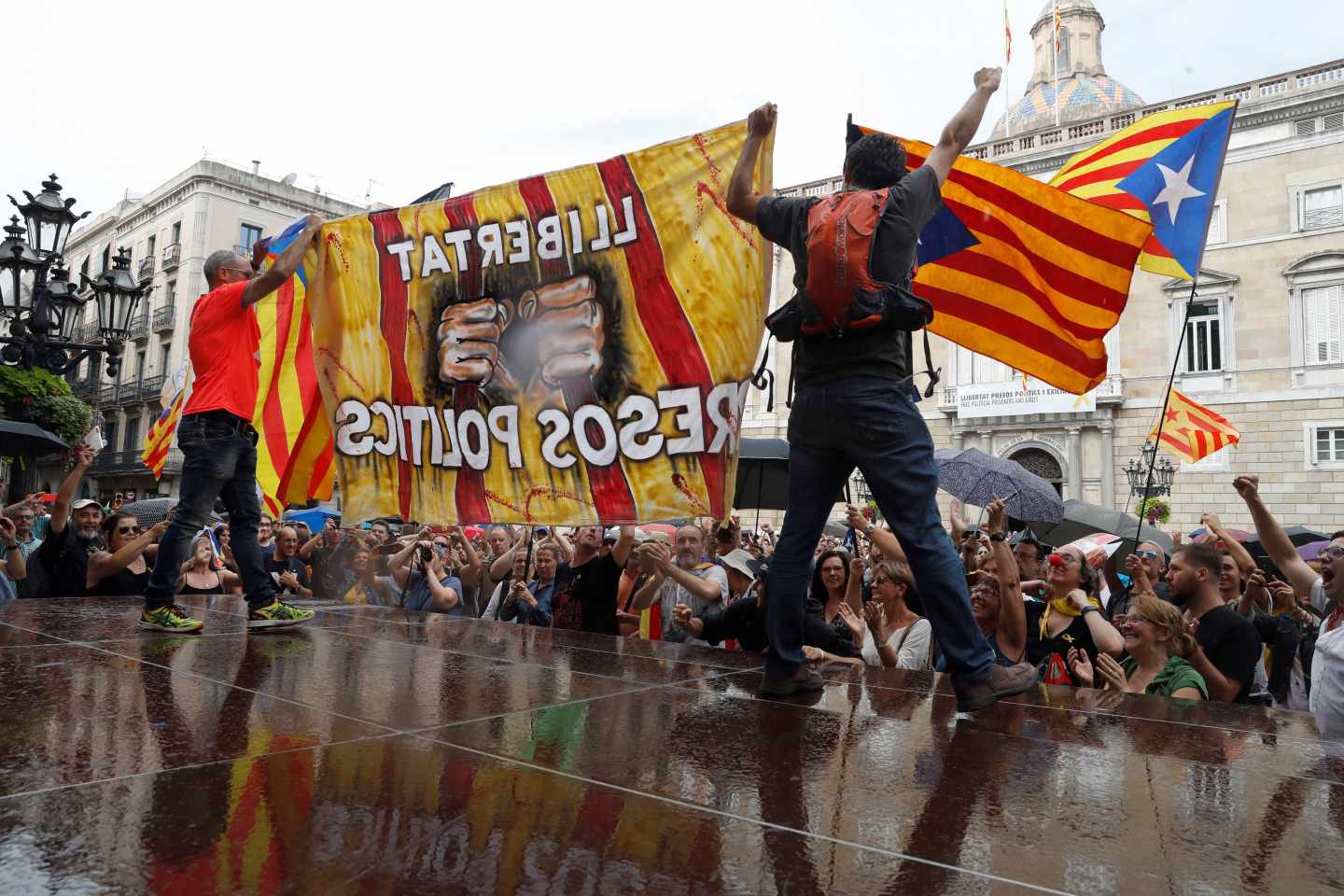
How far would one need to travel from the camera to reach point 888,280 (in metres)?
2.97

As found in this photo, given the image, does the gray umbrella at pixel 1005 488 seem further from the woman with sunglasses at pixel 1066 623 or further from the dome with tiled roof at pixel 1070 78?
the dome with tiled roof at pixel 1070 78

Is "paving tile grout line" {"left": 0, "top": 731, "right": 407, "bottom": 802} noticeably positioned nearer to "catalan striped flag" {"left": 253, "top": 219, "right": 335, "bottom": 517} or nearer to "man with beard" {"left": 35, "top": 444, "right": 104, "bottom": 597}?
"catalan striped flag" {"left": 253, "top": 219, "right": 335, "bottom": 517}

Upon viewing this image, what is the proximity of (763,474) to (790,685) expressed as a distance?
7479 millimetres

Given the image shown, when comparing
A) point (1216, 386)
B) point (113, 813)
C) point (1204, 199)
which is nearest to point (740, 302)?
point (113, 813)

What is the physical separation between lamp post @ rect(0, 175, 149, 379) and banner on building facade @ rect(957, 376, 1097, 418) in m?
24.3

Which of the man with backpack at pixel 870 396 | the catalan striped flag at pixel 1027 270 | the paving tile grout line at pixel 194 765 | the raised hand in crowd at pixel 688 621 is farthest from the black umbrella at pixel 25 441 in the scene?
the man with backpack at pixel 870 396

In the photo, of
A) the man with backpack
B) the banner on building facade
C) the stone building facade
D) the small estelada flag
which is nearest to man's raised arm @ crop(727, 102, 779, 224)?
the man with backpack

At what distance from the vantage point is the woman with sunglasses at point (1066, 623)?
4.53m

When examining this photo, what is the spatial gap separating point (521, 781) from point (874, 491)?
4.80ft

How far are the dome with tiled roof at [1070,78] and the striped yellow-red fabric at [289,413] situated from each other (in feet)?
170

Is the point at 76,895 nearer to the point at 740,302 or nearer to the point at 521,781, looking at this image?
the point at 521,781

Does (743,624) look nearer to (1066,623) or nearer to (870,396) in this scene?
(1066,623)

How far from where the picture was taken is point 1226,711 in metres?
3.18

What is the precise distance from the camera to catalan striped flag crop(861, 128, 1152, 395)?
556 centimetres
